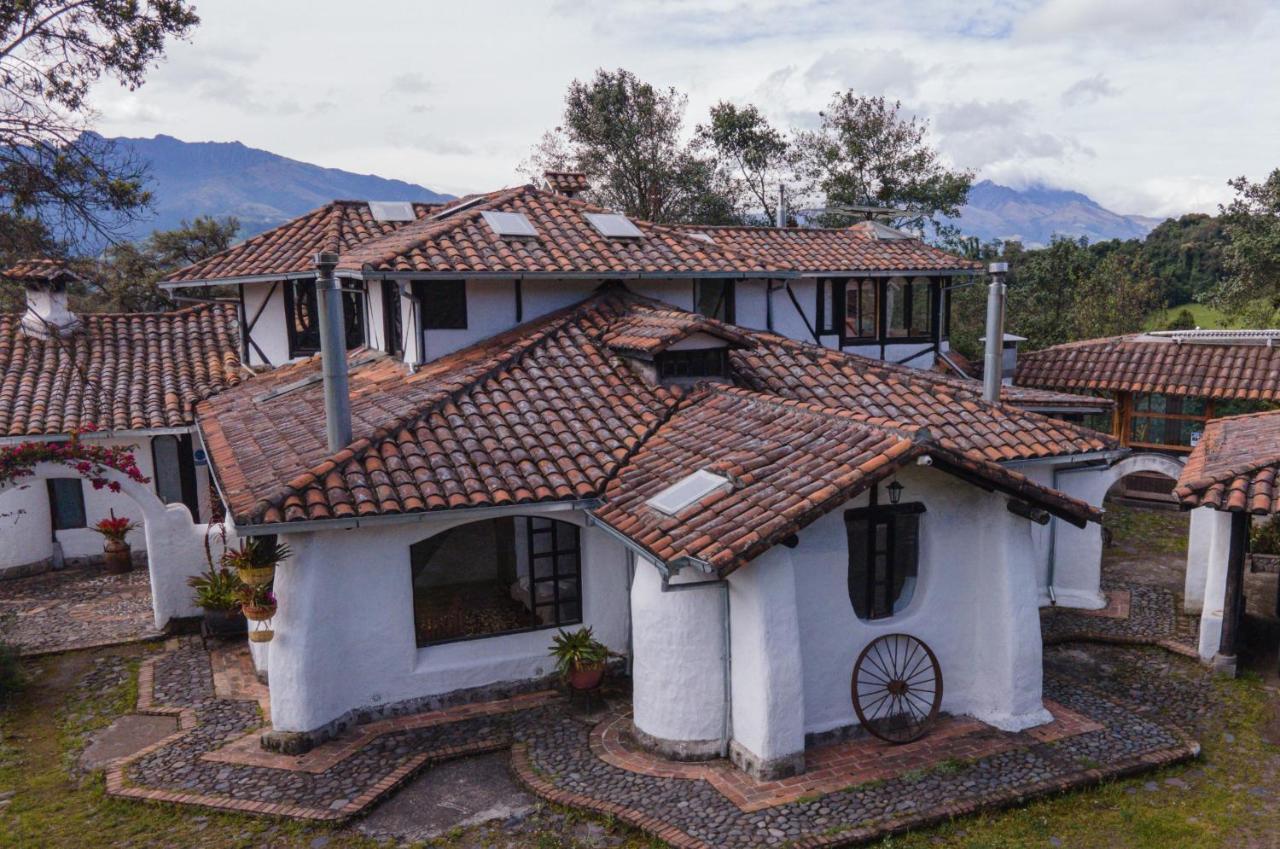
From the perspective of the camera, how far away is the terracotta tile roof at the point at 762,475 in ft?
28.1

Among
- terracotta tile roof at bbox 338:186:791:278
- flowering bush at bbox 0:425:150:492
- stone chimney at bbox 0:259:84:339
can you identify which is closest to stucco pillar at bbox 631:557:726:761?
terracotta tile roof at bbox 338:186:791:278

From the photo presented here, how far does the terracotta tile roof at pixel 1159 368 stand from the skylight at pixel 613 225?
42.9 feet

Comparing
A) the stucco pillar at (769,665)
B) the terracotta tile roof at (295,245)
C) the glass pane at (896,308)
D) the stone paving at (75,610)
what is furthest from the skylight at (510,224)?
the glass pane at (896,308)

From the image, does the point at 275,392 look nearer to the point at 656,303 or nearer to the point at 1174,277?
the point at 656,303

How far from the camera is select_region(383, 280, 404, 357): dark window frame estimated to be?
1590 cm

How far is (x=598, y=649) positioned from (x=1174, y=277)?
49762mm

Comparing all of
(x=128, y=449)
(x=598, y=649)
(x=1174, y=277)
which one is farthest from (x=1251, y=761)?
(x=1174, y=277)

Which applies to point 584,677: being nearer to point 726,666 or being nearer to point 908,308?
point 726,666

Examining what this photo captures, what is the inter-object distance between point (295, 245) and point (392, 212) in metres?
2.36

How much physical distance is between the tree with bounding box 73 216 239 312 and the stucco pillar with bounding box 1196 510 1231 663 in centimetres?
3103

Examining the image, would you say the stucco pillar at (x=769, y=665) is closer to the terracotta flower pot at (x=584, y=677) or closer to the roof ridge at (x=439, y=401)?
the terracotta flower pot at (x=584, y=677)

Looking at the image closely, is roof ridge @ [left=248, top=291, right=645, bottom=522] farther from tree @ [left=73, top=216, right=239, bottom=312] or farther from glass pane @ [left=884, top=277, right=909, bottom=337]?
tree @ [left=73, top=216, right=239, bottom=312]

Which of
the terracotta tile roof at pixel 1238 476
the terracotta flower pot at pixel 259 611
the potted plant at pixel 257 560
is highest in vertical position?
the terracotta tile roof at pixel 1238 476

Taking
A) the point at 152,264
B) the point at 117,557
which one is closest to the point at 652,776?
the point at 117,557
